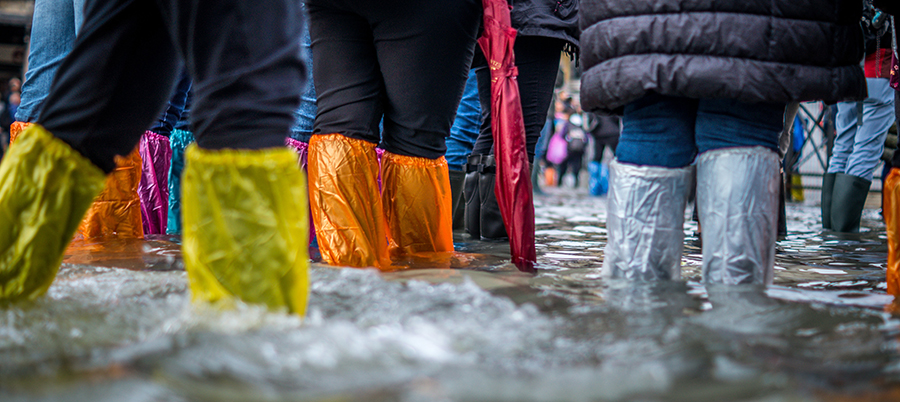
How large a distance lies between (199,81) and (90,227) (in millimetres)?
1499

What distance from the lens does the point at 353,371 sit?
0.74 metres

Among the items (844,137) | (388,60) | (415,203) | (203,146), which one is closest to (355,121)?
(388,60)

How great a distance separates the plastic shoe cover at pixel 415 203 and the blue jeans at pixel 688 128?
600 mm

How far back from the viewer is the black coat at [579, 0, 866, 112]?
129 centimetres

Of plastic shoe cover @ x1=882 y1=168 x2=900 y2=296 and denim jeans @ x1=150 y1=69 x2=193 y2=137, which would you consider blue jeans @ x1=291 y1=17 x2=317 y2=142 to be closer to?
denim jeans @ x1=150 y1=69 x2=193 y2=137

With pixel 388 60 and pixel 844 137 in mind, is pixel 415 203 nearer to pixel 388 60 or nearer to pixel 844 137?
pixel 388 60

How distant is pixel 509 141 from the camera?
1792mm

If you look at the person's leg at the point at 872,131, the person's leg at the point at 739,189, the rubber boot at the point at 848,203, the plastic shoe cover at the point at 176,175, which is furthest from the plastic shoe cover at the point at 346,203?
the person's leg at the point at 872,131

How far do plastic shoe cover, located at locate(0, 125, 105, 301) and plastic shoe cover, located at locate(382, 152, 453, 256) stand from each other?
0.88 metres

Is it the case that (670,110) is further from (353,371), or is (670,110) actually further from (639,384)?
(353,371)

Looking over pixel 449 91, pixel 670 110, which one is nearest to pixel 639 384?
pixel 670 110

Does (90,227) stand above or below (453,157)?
below

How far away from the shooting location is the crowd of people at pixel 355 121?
3.14 ft

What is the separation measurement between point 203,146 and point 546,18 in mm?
1635
